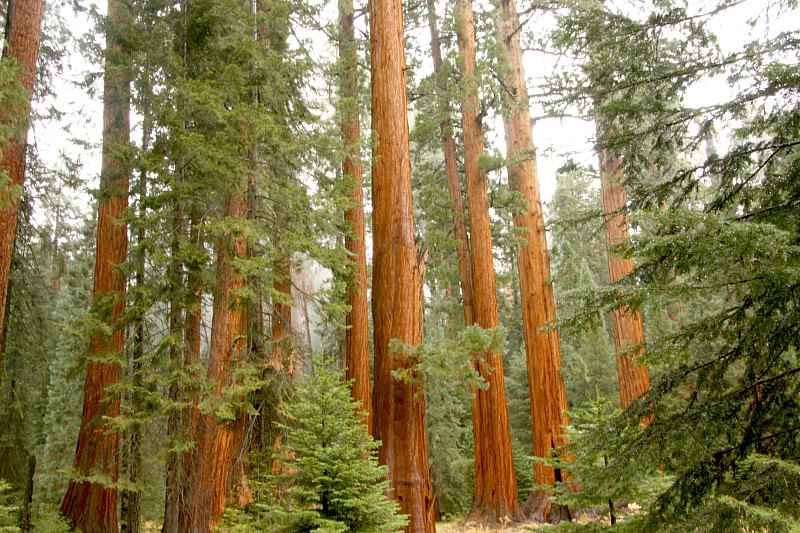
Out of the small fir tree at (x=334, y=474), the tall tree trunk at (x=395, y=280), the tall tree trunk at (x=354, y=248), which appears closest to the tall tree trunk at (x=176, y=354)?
the tall tree trunk at (x=354, y=248)

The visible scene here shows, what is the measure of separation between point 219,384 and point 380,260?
2591 millimetres

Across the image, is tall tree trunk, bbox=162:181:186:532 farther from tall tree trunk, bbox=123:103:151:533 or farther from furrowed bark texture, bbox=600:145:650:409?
furrowed bark texture, bbox=600:145:650:409

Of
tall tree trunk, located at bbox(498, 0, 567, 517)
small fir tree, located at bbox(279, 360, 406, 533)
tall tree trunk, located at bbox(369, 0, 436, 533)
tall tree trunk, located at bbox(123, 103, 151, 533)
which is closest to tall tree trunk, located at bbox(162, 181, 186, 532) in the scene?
tall tree trunk, located at bbox(123, 103, 151, 533)

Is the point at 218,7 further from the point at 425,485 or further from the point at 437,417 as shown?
the point at 437,417

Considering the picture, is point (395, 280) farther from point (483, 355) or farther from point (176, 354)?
point (483, 355)

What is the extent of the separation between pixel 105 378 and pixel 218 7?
5.77m

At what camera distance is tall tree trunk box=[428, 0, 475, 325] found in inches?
426

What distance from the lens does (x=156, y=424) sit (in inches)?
347

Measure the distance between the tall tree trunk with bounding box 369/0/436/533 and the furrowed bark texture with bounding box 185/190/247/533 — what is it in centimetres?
189

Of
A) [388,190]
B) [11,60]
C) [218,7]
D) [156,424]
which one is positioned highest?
[218,7]

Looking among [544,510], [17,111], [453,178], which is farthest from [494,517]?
[17,111]

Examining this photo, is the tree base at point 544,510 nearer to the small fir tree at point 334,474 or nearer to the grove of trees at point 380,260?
the grove of trees at point 380,260

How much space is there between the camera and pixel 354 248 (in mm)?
10008

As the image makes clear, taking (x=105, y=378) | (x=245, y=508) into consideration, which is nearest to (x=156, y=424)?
(x=105, y=378)
